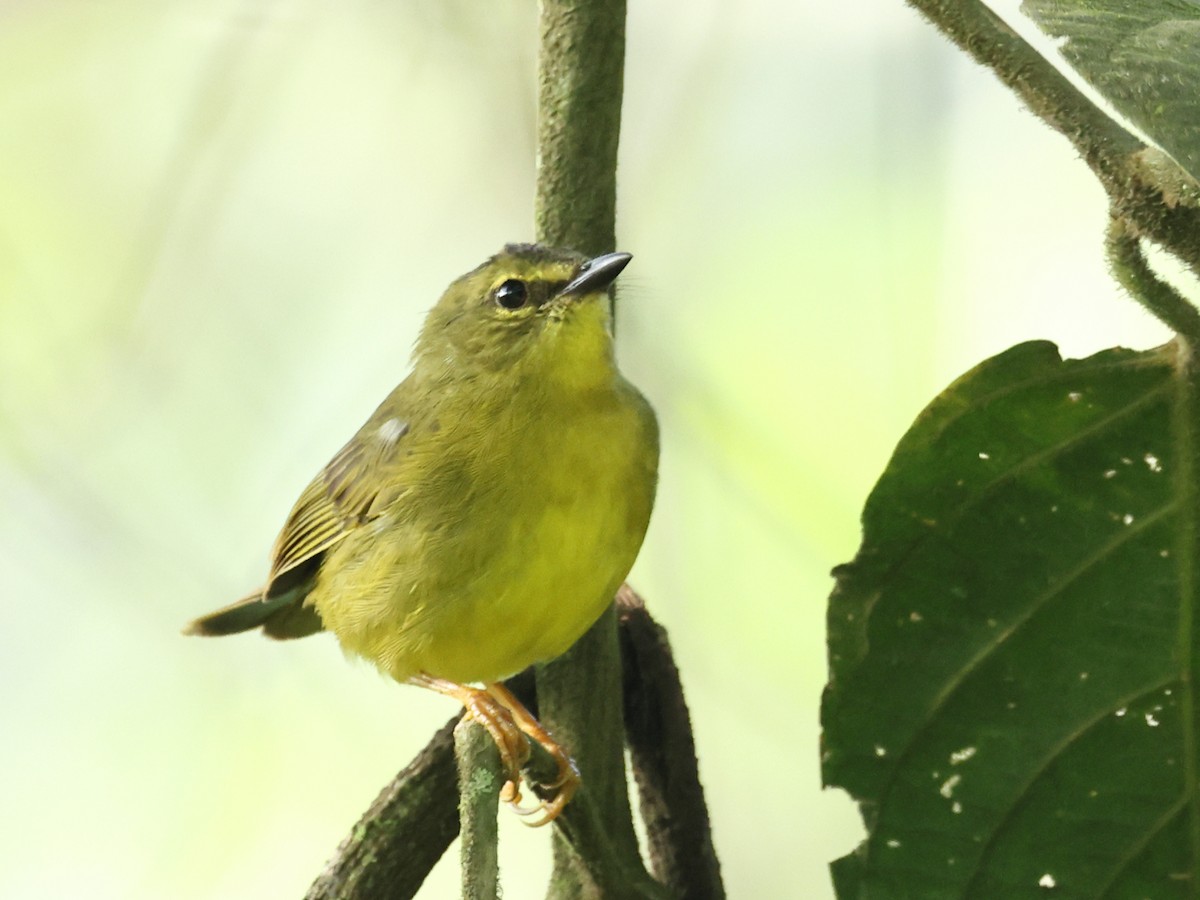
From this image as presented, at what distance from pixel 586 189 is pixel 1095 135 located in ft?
3.08

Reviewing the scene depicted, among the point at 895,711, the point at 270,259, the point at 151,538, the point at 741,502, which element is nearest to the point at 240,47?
the point at 270,259

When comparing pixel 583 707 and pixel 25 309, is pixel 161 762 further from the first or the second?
pixel 583 707

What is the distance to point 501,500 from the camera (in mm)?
2102

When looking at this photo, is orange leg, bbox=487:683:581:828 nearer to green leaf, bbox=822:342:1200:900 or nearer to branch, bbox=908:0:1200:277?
green leaf, bbox=822:342:1200:900

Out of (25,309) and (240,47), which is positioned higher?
(240,47)

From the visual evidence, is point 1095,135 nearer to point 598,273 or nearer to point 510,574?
point 598,273

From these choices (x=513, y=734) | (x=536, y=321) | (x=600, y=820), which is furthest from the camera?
(x=536, y=321)

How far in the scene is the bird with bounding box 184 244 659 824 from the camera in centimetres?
207

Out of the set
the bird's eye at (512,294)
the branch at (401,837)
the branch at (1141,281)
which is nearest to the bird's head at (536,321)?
the bird's eye at (512,294)

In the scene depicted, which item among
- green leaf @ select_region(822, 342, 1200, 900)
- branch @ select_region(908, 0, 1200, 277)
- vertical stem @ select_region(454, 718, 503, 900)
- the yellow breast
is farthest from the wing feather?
branch @ select_region(908, 0, 1200, 277)

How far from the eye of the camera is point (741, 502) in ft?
11.3

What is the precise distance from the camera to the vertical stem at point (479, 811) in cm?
131

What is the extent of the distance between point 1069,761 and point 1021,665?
14 cm

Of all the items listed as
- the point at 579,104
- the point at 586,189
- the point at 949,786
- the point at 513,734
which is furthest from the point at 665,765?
the point at 579,104
